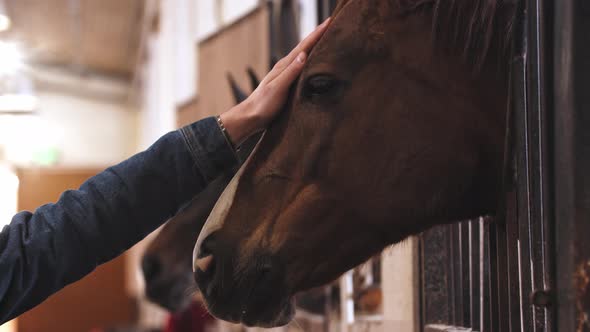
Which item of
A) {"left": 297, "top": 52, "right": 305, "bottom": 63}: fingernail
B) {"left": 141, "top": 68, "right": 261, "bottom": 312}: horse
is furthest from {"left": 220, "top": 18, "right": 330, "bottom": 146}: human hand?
{"left": 141, "top": 68, "right": 261, "bottom": 312}: horse

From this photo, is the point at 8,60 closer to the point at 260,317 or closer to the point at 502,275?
the point at 260,317

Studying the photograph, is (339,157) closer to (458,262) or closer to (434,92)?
(434,92)

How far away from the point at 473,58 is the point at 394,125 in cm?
16

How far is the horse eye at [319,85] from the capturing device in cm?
117

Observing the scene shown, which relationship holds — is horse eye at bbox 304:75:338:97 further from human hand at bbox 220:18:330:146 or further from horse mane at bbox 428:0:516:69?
horse mane at bbox 428:0:516:69

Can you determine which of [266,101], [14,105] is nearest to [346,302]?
[266,101]

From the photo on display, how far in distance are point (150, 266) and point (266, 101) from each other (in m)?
1.45

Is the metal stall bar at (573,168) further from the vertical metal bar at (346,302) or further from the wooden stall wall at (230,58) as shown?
the wooden stall wall at (230,58)

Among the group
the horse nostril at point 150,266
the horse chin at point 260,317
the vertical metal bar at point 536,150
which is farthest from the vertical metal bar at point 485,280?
the horse nostril at point 150,266

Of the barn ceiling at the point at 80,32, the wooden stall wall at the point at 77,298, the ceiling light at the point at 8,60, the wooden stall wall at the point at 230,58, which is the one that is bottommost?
the wooden stall wall at the point at 77,298

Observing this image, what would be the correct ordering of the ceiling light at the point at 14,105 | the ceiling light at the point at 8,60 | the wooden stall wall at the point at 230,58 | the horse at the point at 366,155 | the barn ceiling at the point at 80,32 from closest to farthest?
the horse at the point at 366,155
the wooden stall wall at the point at 230,58
the ceiling light at the point at 14,105
the ceiling light at the point at 8,60
the barn ceiling at the point at 80,32

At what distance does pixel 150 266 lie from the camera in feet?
8.18

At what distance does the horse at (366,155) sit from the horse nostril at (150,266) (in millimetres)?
1347

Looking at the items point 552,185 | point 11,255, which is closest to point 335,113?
point 552,185
